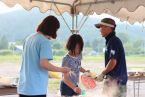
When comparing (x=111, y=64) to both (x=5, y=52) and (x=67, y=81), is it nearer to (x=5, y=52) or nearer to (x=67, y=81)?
(x=67, y=81)

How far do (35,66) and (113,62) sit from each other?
847mm

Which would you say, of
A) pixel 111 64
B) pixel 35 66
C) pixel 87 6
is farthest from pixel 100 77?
A: pixel 87 6

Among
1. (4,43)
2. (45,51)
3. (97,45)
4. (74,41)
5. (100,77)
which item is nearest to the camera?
(45,51)

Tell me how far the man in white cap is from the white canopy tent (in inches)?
24.0

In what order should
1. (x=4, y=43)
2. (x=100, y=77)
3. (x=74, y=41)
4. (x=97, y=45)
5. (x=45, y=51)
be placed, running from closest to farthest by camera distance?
(x=45, y=51)
(x=74, y=41)
(x=100, y=77)
(x=4, y=43)
(x=97, y=45)

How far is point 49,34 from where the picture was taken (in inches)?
97.4

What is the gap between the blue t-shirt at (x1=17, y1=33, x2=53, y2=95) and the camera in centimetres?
245

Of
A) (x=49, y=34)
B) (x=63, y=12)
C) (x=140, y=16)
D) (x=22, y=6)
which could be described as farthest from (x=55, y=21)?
(x=140, y=16)

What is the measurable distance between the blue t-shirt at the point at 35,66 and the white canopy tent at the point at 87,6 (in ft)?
4.54

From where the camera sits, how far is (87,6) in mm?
4477

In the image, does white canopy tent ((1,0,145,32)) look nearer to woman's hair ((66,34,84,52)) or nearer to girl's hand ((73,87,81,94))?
woman's hair ((66,34,84,52))

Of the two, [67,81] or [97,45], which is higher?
[97,45]

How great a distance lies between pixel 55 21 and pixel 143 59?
26.2 meters

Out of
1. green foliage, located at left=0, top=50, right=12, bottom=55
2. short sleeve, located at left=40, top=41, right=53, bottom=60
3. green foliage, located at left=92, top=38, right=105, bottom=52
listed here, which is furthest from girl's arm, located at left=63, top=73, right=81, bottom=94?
green foliage, located at left=0, top=50, right=12, bottom=55
